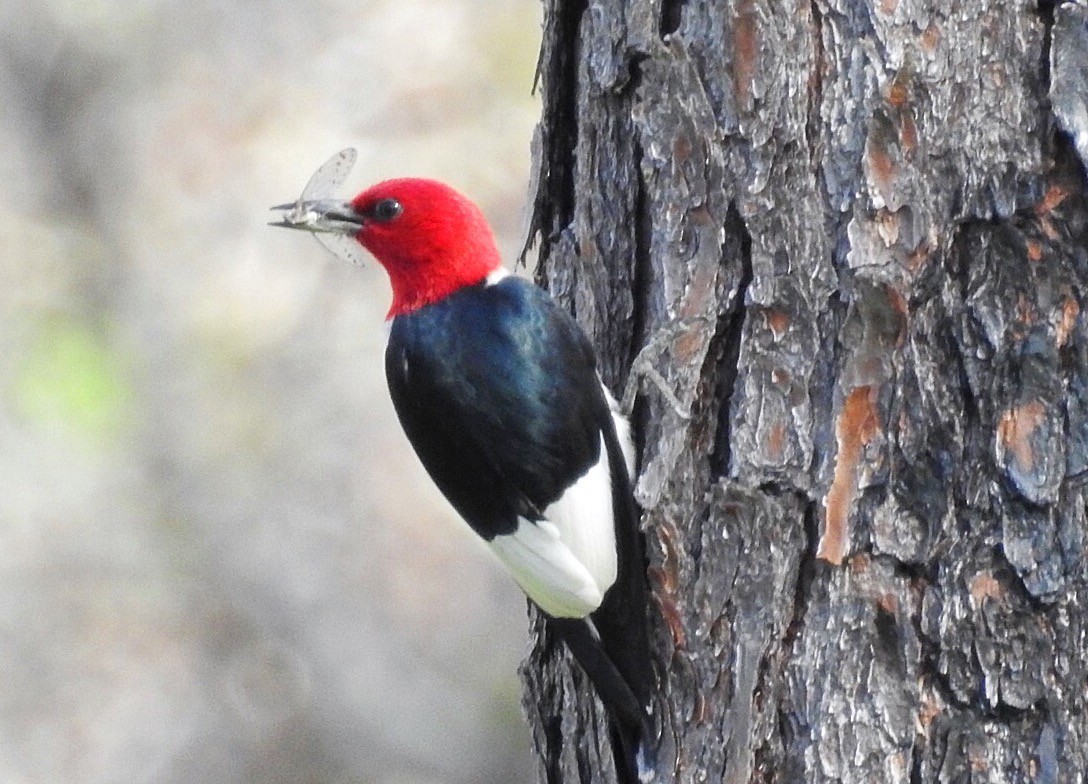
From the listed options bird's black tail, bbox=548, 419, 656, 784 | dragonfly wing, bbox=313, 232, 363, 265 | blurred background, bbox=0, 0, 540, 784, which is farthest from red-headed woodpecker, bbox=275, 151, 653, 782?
blurred background, bbox=0, 0, 540, 784

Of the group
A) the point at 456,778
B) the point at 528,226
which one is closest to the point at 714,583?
the point at 528,226

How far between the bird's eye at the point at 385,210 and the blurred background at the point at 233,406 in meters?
1.81

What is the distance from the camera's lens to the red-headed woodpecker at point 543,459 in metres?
2.56

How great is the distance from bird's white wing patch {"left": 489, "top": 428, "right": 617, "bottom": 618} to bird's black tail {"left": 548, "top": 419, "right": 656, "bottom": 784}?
0.03 meters

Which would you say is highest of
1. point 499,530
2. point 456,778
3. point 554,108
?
point 554,108

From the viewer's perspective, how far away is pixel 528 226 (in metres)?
2.88

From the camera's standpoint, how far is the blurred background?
5242 millimetres

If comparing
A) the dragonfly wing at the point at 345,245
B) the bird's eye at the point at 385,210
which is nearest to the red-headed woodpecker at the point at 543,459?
the bird's eye at the point at 385,210

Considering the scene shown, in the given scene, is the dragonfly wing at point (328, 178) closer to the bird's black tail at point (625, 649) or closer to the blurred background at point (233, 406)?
the bird's black tail at point (625, 649)

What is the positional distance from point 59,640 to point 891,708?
426cm

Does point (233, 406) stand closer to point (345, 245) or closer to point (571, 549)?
point (345, 245)

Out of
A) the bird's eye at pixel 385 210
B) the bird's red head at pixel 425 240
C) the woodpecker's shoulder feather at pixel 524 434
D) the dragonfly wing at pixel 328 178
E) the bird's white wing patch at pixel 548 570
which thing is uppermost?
the dragonfly wing at pixel 328 178

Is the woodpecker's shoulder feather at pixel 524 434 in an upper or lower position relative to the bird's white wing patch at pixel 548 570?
upper

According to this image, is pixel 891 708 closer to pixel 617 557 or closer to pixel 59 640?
pixel 617 557
